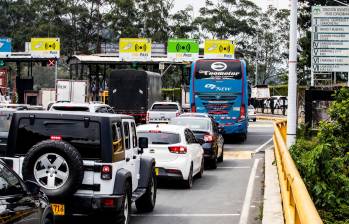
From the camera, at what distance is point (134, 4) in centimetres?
9112

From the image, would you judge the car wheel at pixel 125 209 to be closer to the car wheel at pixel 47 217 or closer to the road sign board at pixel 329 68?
the car wheel at pixel 47 217

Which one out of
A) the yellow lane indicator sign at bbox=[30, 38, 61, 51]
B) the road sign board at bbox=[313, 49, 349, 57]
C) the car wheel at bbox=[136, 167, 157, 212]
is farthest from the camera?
the yellow lane indicator sign at bbox=[30, 38, 61, 51]

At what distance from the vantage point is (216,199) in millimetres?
14945

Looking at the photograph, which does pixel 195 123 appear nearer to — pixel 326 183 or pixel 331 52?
pixel 326 183

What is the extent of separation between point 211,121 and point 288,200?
1328 centimetres

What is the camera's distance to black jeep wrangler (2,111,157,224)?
9766mm

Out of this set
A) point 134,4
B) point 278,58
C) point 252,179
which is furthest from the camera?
point 278,58

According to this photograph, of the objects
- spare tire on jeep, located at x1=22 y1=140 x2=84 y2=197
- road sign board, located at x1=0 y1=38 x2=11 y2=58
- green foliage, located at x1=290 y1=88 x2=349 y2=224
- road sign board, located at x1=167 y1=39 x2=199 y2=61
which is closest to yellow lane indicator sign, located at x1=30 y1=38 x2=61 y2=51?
road sign board, located at x1=0 y1=38 x2=11 y2=58

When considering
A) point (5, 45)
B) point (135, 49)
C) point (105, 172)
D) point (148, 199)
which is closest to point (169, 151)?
point (148, 199)

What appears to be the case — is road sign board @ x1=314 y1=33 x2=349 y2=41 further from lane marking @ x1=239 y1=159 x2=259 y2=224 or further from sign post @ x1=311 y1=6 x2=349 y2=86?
lane marking @ x1=239 y1=159 x2=259 y2=224

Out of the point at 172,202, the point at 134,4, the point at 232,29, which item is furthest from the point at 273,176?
the point at 232,29

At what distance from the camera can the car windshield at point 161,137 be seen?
16250 millimetres

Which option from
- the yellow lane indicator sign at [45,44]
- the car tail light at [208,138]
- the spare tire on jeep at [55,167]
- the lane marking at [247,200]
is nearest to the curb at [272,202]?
the lane marking at [247,200]

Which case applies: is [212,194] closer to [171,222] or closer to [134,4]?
[171,222]
